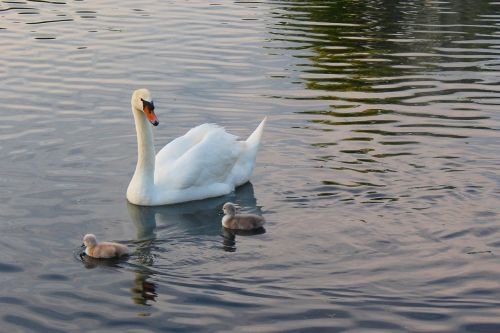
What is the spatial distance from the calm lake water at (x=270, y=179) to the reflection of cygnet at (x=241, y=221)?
0.53 feet

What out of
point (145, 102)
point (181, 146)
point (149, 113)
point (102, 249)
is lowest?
point (102, 249)

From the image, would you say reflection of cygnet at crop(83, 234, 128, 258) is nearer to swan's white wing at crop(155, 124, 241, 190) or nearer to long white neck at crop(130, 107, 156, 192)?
long white neck at crop(130, 107, 156, 192)

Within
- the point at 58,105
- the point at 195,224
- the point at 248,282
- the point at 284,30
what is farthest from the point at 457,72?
the point at 248,282

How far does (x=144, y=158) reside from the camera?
45.5 feet

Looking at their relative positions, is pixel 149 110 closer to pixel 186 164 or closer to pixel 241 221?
pixel 186 164

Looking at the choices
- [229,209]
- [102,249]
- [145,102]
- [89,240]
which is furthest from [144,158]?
[102,249]

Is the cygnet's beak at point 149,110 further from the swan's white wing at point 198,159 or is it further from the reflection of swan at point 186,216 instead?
the reflection of swan at point 186,216

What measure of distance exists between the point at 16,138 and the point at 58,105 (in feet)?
7.51

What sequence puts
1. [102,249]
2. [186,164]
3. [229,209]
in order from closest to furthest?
[102,249] → [229,209] → [186,164]

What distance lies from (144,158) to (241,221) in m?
2.05

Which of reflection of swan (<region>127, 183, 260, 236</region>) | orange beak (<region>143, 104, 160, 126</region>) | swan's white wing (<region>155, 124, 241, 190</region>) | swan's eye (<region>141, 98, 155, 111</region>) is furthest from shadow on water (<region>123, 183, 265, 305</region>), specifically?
swan's eye (<region>141, 98, 155, 111</region>)

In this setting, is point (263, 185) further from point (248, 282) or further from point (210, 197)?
point (248, 282)

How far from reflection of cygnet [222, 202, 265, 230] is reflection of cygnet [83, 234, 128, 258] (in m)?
1.45

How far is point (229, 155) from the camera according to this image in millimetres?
14555
